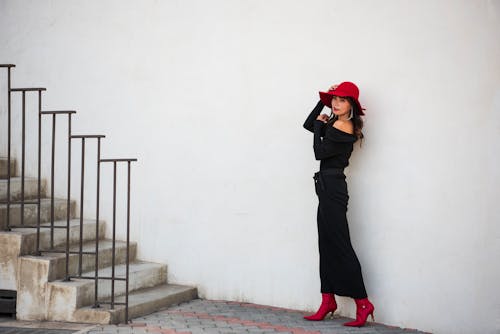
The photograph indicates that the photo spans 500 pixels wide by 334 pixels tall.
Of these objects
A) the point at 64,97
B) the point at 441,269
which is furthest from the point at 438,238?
the point at 64,97

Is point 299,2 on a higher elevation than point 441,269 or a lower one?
higher

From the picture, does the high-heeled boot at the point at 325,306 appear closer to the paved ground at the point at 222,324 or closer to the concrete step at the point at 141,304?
the paved ground at the point at 222,324

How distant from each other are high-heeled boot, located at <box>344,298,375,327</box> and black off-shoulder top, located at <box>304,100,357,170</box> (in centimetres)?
107

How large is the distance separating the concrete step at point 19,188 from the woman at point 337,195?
113 inches

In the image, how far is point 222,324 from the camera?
Answer: 579cm

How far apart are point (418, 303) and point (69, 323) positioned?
8.94 feet

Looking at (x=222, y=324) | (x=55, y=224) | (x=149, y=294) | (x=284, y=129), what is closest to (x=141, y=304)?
(x=149, y=294)

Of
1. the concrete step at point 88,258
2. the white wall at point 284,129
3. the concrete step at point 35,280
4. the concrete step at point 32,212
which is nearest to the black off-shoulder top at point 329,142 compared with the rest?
the white wall at point 284,129

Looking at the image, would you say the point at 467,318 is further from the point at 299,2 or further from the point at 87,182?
the point at 87,182

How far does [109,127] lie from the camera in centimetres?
716

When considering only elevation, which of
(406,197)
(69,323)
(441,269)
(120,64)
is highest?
(120,64)

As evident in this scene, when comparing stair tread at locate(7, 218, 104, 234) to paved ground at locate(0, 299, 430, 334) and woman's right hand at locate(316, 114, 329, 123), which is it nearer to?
paved ground at locate(0, 299, 430, 334)

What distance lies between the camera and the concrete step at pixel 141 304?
5735mm

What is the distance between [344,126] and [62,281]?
2571mm
